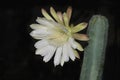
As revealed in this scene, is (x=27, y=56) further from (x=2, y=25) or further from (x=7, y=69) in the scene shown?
(x=2, y=25)

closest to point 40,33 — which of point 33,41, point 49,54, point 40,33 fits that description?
point 40,33

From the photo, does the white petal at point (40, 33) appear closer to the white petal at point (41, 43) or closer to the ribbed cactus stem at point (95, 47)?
the white petal at point (41, 43)

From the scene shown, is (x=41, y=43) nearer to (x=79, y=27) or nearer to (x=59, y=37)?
(x=59, y=37)

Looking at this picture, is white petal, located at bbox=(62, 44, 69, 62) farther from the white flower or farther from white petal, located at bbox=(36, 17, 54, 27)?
white petal, located at bbox=(36, 17, 54, 27)

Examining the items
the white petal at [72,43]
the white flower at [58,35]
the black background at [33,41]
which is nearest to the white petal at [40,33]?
the white flower at [58,35]

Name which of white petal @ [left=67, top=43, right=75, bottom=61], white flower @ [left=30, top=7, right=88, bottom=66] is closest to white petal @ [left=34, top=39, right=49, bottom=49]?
white flower @ [left=30, top=7, right=88, bottom=66]
